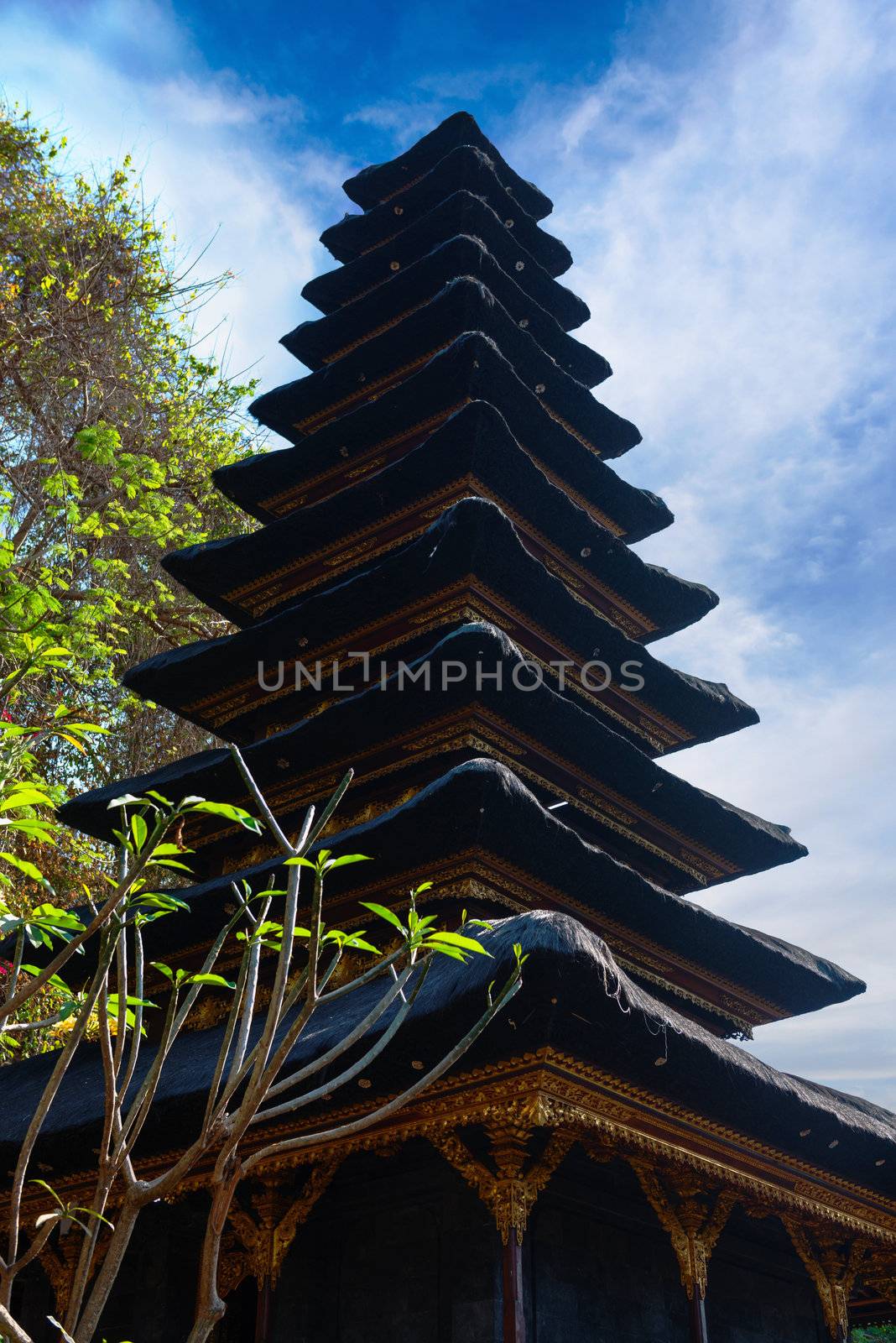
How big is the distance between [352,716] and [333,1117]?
3.87 m

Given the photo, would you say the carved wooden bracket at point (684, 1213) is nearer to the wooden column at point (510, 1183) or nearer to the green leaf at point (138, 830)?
the wooden column at point (510, 1183)

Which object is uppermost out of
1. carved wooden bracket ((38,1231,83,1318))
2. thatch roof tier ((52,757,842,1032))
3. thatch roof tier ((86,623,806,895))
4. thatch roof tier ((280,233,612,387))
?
thatch roof tier ((280,233,612,387))

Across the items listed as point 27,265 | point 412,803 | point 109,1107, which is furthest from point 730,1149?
point 27,265

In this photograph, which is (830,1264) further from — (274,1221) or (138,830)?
(138,830)

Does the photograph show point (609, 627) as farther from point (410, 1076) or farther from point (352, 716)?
point (410, 1076)

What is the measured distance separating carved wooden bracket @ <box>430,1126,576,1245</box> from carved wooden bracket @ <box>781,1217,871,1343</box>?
3.41m

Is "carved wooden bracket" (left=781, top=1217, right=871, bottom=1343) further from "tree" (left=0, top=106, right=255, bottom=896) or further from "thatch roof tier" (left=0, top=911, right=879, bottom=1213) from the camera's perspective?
"tree" (left=0, top=106, right=255, bottom=896)

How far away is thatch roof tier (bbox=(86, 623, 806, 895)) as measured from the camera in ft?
33.0

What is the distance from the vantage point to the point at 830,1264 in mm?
9859

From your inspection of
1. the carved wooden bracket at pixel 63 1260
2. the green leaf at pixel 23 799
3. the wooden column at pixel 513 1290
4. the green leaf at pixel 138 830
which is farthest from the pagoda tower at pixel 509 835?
the green leaf at pixel 23 799

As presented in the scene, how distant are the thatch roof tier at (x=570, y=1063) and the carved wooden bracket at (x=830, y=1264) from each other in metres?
0.51

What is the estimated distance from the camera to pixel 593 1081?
710 centimetres

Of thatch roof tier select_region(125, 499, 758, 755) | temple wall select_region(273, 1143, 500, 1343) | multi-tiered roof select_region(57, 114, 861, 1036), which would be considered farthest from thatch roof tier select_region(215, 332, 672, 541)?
temple wall select_region(273, 1143, 500, 1343)

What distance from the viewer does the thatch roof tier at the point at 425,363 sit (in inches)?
556
